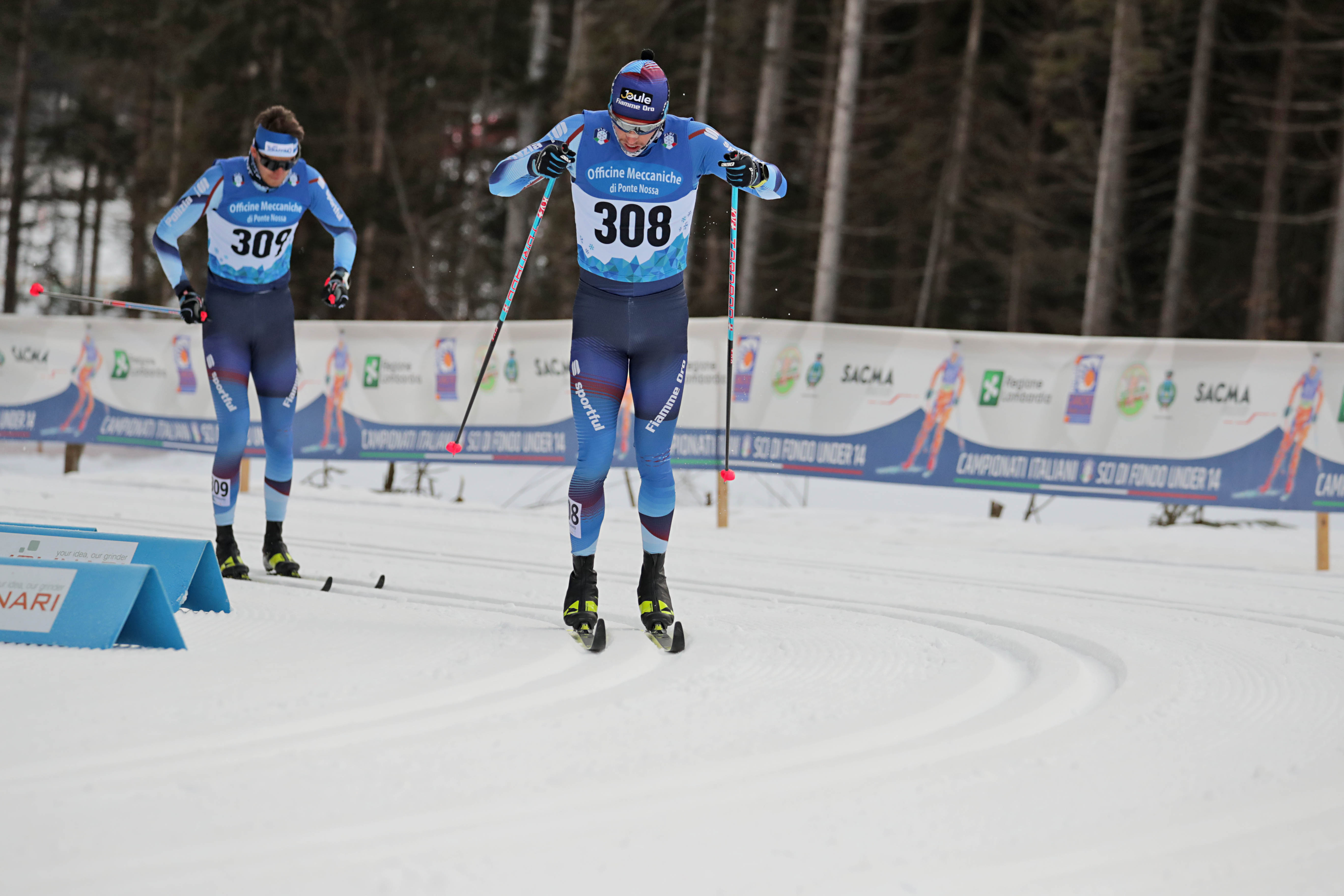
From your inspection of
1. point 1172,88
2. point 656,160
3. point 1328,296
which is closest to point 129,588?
point 656,160

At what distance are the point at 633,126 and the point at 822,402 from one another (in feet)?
14.9

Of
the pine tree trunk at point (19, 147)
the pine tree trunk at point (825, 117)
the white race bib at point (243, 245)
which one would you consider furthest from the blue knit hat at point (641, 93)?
the pine tree trunk at point (19, 147)

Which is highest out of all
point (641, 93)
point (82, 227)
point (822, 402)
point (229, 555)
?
point (82, 227)

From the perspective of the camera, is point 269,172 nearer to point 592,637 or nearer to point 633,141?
point 633,141

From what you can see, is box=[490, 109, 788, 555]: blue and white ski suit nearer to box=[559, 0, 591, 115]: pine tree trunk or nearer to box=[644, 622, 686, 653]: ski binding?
box=[644, 622, 686, 653]: ski binding

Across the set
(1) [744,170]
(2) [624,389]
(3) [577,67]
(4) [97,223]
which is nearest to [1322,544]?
Answer: (1) [744,170]

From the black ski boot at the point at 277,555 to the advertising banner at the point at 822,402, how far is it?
0.76 meters

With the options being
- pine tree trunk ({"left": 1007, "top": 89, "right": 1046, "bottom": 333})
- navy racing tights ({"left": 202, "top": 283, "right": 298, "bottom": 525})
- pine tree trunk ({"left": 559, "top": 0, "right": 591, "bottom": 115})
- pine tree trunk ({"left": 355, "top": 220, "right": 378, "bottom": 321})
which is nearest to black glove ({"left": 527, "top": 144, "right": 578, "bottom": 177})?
navy racing tights ({"left": 202, "top": 283, "right": 298, "bottom": 525})

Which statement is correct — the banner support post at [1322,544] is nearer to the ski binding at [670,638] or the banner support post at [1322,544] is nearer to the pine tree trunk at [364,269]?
the ski binding at [670,638]

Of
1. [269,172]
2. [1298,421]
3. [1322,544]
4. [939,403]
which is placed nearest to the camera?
[269,172]

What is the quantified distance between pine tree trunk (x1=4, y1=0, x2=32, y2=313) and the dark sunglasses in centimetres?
2281

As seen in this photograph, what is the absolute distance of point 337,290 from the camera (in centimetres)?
549

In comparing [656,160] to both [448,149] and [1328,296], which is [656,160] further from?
[448,149]

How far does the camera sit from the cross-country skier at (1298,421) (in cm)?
723
